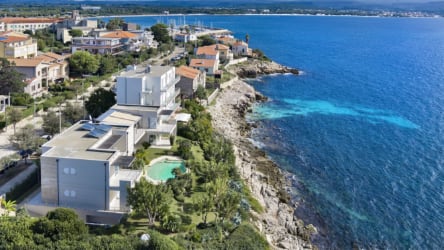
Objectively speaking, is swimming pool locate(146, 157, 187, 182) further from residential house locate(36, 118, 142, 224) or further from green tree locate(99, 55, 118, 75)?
green tree locate(99, 55, 118, 75)

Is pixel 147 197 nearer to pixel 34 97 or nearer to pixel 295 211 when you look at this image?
pixel 295 211

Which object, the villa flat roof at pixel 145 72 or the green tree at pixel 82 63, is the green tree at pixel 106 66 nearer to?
the green tree at pixel 82 63

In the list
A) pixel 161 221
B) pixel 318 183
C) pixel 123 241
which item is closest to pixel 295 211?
pixel 318 183

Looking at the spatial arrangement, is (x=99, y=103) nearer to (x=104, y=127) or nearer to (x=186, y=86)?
(x=104, y=127)

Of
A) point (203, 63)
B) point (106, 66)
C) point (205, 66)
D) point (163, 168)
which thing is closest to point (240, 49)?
point (203, 63)

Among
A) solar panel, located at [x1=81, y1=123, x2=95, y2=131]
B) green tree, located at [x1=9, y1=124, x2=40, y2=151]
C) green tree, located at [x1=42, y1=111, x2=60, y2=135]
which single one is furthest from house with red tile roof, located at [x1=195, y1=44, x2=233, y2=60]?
solar panel, located at [x1=81, y1=123, x2=95, y2=131]

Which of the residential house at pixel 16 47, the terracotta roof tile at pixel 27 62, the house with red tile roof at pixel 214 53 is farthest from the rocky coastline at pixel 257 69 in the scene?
the terracotta roof tile at pixel 27 62
